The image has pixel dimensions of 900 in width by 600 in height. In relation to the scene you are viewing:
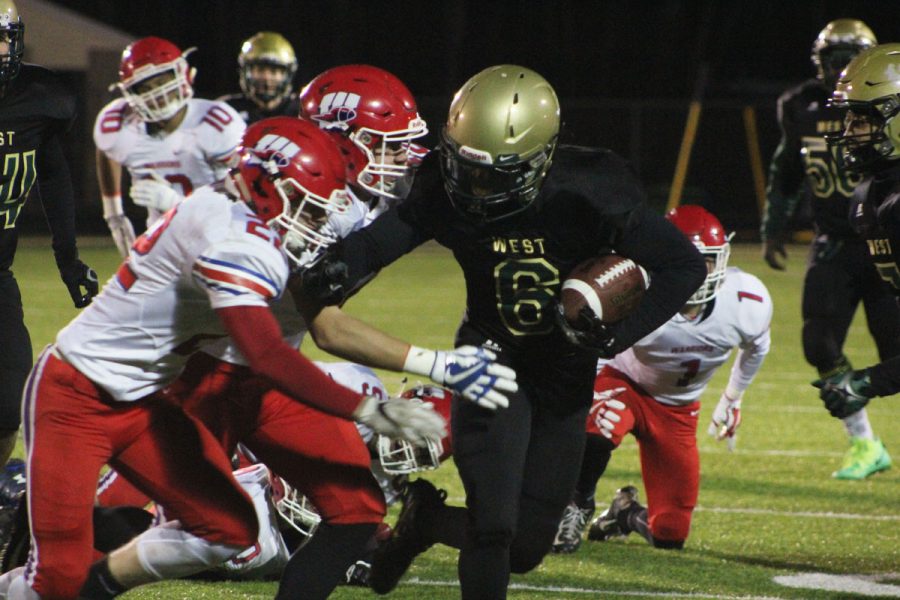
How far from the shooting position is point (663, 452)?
4.85 m

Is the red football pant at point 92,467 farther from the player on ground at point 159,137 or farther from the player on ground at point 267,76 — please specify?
the player on ground at point 267,76

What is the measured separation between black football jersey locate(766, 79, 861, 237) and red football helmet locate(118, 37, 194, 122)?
9.52 feet

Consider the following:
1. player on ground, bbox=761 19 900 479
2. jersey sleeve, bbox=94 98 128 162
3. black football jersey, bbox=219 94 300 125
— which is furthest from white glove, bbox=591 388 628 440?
black football jersey, bbox=219 94 300 125

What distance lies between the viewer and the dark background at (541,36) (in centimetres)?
2444

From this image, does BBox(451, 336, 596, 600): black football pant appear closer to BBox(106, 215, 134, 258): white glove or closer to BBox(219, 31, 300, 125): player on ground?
BBox(106, 215, 134, 258): white glove

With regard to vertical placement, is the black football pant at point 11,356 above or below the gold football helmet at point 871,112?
below

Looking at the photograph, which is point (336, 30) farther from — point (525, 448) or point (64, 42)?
point (525, 448)

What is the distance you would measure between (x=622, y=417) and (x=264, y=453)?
1.74 meters

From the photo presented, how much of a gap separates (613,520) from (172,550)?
2085 mm

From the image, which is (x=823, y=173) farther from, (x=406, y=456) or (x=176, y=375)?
(x=176, y=375)

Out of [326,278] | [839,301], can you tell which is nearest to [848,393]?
[326,278]

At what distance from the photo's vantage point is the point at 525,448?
338 cm

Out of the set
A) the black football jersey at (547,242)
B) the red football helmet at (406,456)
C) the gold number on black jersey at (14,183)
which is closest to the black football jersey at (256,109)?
the gold number on black jersey at (14,183)

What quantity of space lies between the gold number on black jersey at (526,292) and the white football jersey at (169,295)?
0.67 meters
